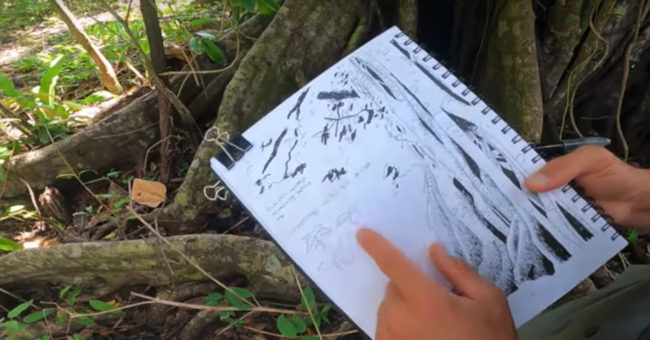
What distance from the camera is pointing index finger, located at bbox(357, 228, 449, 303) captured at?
713 mm

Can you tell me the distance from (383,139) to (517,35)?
0.76 meters

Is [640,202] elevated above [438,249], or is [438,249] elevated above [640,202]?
[438,249]

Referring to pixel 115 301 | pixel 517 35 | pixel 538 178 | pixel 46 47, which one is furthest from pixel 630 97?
pixel 46 47

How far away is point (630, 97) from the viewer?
6.35 ft

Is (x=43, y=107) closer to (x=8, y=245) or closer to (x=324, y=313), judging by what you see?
(x=8, y=245)

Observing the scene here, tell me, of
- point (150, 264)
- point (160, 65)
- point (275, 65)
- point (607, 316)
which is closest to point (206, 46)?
point (160, 65)

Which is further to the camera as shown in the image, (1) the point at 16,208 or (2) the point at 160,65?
(1) the point at 16,208

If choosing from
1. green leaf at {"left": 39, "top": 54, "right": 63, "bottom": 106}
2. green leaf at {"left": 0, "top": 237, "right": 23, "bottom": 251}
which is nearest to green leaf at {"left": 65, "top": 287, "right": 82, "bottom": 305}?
green leaf at {"left": 0, "top": 237, "right": 23, "bottom": 251}

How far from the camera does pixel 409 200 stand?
2.77ft

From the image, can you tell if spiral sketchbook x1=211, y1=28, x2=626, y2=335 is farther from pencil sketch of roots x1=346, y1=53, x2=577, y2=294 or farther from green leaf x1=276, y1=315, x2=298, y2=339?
green leaf x1=276, y1=315, x2=298, y2=339

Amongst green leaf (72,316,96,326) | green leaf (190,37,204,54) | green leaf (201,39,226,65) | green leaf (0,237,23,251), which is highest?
green leaf (190,37,204,54)

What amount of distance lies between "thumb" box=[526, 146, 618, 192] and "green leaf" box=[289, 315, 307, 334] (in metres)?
0.78

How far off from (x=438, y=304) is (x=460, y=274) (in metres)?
0.07

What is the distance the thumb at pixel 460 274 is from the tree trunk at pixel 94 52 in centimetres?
189
